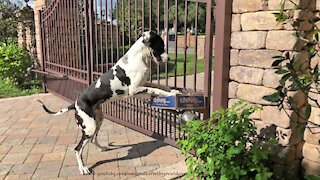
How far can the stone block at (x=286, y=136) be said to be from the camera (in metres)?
2.66

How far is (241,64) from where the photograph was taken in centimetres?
297

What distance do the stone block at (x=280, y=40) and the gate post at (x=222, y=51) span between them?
482mm

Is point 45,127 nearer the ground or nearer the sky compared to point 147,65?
nearer the ground

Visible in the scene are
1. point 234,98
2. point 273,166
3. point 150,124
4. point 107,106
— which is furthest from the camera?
point 107,106

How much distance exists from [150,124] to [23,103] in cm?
407

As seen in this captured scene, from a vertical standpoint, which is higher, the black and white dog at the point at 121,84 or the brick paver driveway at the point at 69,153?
the black and white dog at the point at 121,84

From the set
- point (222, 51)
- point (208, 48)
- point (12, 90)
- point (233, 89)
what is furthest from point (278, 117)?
point (12, 90)

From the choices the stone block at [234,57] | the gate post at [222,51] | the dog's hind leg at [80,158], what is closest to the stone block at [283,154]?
the gate post at [222,51]

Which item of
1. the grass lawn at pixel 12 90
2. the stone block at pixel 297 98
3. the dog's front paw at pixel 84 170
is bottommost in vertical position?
the dog's front paw at pixel 84 170

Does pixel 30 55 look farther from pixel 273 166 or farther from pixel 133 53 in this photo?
pixel 273 166

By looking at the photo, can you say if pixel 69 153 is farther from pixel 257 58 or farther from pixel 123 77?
pixel 257 58

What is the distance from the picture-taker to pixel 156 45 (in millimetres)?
3307

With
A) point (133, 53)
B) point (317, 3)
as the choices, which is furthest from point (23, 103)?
point (317, 3)

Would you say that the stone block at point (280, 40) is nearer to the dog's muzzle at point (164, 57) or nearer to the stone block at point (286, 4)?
the stone block at point (286, 4)
